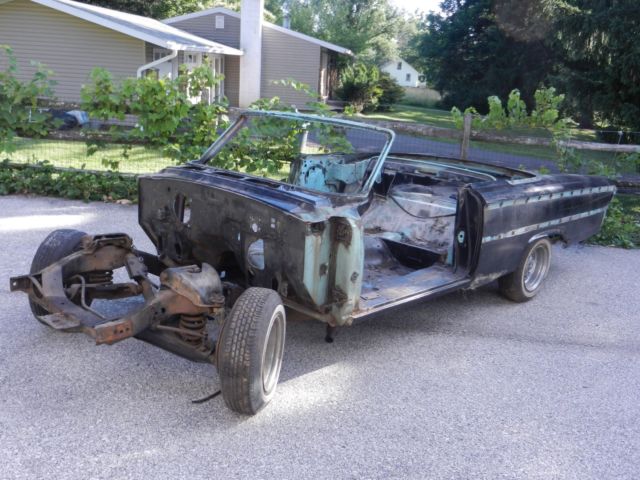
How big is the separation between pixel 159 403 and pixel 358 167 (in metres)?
2.58

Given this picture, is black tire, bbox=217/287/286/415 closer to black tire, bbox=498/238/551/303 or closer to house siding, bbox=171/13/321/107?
black tire, bbox=498/238/551/303

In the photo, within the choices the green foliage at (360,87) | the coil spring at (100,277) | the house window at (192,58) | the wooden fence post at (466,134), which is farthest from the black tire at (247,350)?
the green foliage at (360,87)

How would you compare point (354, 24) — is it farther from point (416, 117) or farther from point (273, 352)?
point (273, 352)

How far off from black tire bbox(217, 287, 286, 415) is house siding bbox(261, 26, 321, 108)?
2470 centimetres

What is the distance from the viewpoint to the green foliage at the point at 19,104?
326 inches

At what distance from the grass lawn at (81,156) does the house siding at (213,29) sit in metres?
18.1

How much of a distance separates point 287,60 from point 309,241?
25.3m

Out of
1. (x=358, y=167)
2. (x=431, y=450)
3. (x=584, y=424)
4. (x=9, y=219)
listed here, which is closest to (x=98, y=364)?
(x=431, y=450)

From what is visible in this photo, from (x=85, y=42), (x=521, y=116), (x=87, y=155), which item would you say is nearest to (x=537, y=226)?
(x=521, y=116)

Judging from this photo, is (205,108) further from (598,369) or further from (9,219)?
(598,369)

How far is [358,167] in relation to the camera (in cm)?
538

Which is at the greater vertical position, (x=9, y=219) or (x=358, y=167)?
(x=358, y=167)

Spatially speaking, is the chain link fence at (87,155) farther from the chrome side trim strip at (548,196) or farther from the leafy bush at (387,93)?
the leafy bush at (387,93)

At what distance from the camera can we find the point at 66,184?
8891 millimetres
